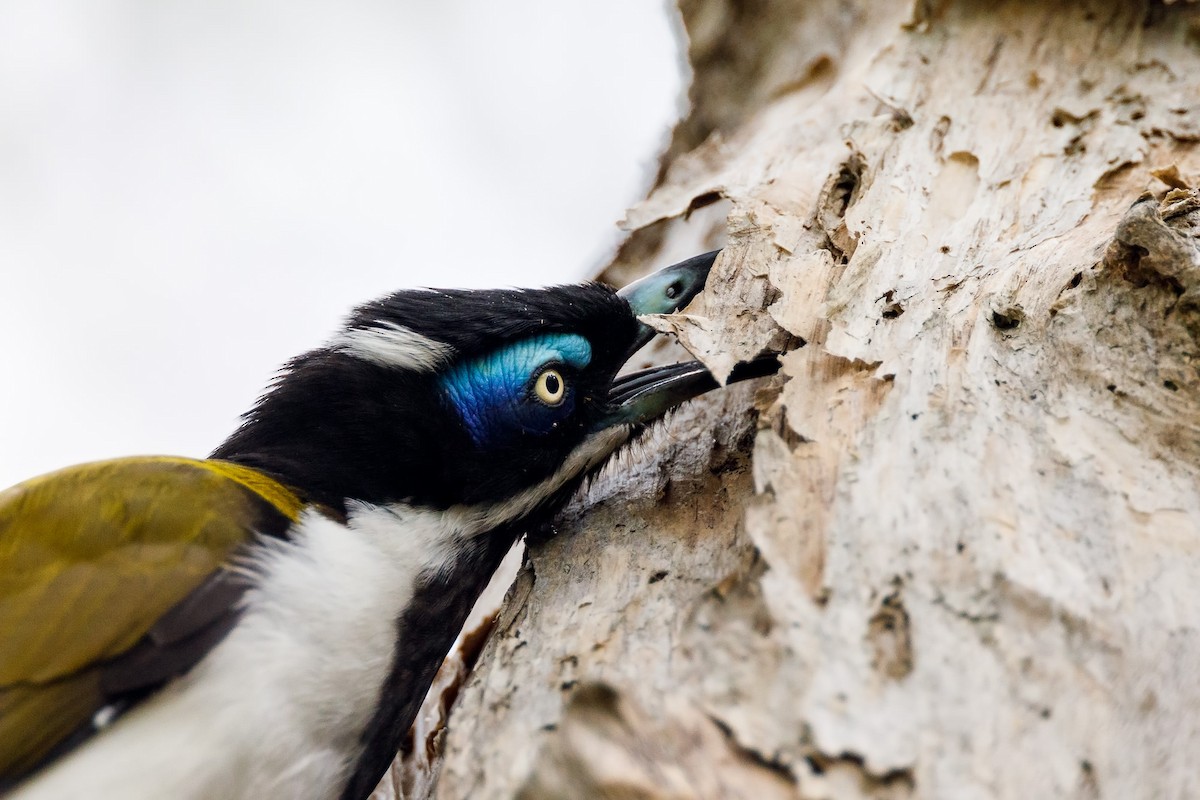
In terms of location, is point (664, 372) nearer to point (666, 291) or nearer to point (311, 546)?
point (666, 291)

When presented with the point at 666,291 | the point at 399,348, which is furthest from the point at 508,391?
the point at 666,291

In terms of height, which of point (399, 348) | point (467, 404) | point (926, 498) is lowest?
point (926, 498)

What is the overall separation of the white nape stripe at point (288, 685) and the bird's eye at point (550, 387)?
248 mm

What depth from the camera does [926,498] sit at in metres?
1.81

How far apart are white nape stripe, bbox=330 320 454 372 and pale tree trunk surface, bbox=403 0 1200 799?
54 centimetres

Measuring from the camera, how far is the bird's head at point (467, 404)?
2572mm

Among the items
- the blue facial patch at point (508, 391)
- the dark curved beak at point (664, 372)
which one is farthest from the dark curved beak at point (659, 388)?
the blue facial patch at point (508, 391)

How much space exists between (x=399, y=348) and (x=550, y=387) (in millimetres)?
412

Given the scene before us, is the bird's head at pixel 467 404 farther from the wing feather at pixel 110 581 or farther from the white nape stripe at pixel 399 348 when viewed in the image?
the wing feather at pixel 110 581

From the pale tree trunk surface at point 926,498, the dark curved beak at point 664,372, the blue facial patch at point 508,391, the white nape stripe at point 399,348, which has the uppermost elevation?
the white nape stripe at point 399,348

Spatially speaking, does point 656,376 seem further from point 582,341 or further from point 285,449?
point 285,449

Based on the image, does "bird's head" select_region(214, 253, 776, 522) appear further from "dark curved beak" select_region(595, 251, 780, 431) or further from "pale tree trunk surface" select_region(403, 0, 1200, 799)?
"pale tree trunk surface" select_region(403, 0, 1200, 799)

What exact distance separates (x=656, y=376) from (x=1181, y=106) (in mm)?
1737

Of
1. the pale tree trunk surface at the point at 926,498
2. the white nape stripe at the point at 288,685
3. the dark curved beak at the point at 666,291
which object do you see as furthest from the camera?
the dark curved beak at the point at 666,291
